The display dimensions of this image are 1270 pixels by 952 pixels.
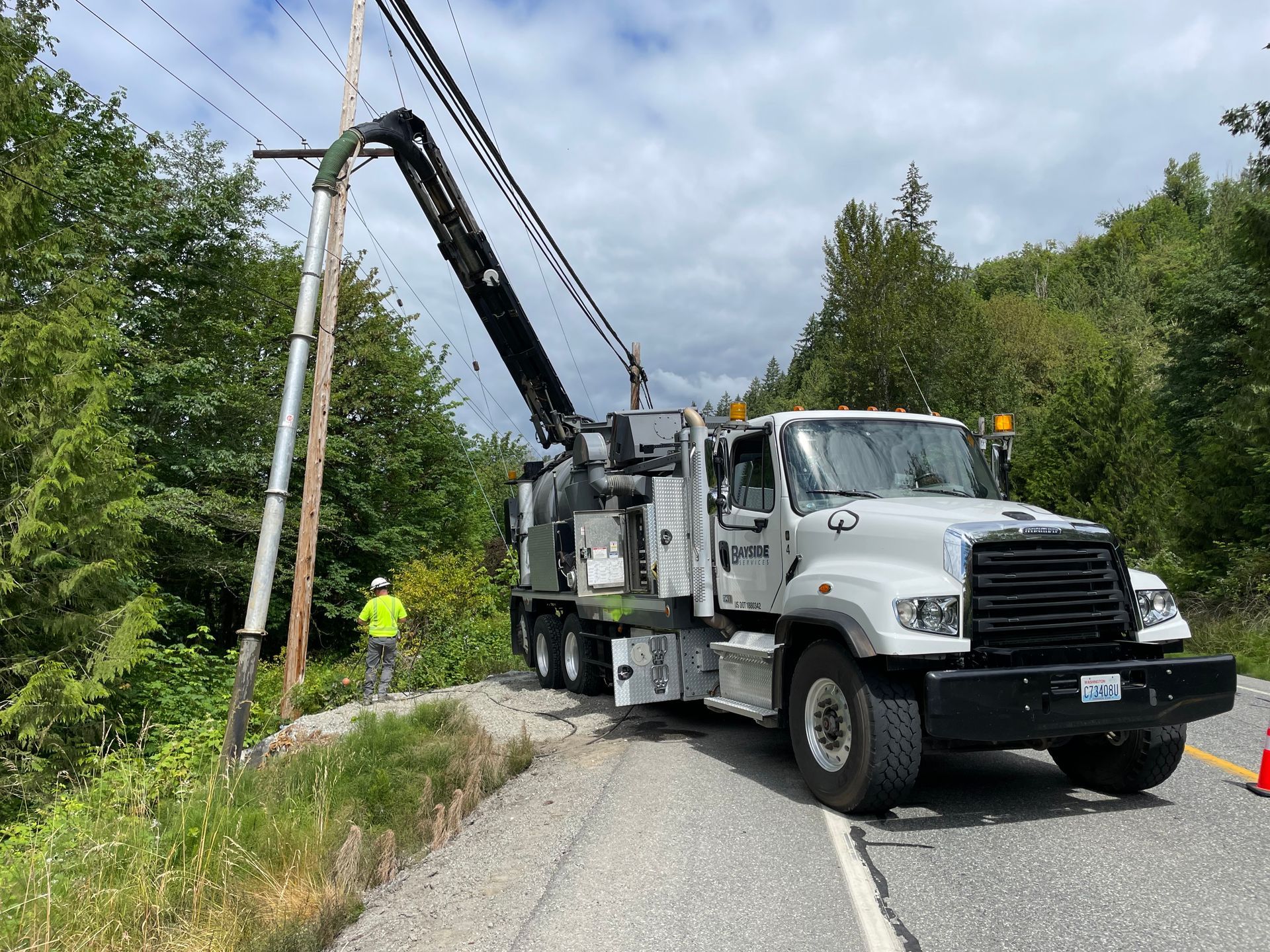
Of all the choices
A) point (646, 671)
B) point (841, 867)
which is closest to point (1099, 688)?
point (841, 867)

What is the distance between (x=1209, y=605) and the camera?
17.8 metres

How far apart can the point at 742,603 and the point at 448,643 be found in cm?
1339

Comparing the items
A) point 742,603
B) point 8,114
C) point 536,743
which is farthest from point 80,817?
point 8,114

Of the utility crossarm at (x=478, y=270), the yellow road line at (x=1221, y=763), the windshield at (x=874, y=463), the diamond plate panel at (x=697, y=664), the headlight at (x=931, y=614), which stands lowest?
the yellow road line at (x=1221, y=763)

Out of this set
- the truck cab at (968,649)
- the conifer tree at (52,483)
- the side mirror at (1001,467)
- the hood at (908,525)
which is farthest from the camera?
the conifer tree at (52,483)

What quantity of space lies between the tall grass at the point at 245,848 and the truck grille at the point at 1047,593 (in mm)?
3782

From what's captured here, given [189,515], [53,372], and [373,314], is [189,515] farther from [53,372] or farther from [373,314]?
[373,314]

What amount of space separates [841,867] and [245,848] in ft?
11.0

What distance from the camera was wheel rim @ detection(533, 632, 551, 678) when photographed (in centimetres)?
1365

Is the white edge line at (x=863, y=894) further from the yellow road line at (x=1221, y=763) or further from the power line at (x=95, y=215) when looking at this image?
the power line at (x=95, y=215)

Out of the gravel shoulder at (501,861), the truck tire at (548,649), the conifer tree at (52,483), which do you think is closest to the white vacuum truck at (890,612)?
the gravel shoulder at (501,861)

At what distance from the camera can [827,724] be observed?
615 centimetres

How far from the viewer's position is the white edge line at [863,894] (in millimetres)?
3811

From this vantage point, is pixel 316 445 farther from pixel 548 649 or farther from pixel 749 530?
pixel 749 530
